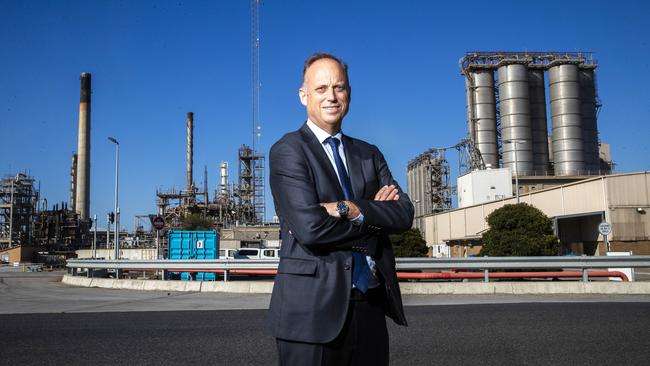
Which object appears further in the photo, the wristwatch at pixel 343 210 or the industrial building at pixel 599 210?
the industrial building at pixel 599 210

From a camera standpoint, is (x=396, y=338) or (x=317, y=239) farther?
(x=396, y=338)

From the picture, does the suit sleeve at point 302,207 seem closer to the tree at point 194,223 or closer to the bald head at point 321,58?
the bald head at point 321,58

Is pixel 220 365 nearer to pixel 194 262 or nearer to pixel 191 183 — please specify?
pixel 194 262

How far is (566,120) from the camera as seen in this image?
64.1 m

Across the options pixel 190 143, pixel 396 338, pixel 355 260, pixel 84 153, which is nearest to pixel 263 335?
pixel 396 338

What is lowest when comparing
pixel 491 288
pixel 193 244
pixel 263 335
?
pixel 491 288

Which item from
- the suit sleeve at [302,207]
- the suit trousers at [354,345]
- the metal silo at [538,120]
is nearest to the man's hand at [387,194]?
the suit sleeve at [302,207]

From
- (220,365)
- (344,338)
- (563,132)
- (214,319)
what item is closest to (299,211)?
(344,338)

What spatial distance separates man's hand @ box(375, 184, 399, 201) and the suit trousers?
1.36 ft

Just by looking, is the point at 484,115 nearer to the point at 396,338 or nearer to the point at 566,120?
the point at 566,120

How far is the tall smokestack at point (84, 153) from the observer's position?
3250 inches

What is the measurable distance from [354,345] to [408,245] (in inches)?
964

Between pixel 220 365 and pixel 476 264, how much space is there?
11056 millimetres

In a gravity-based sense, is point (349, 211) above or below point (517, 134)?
below
